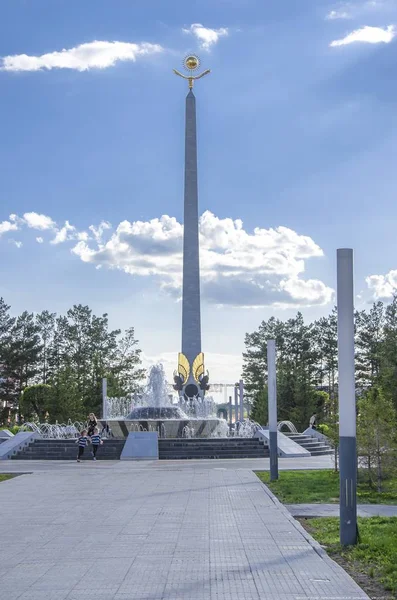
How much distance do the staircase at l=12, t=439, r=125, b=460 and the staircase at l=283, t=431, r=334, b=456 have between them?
23.1 ft

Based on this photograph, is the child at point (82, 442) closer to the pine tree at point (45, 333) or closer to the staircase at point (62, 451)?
the staircase at point (62, 451)

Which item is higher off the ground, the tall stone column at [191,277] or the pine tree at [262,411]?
the tall stone column at [191,277]

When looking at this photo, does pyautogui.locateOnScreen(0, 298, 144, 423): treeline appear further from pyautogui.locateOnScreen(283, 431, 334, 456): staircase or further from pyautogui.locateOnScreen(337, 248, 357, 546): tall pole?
pyautogui.locateOnScreen(337, 248, 357, 546): tall pole

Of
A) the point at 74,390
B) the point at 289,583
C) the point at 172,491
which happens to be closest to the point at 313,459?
the point at 172,491

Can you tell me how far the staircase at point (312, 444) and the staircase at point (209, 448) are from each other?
2857mm

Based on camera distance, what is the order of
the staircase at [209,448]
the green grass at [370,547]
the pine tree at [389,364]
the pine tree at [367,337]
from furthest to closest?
the pine tree at [367,337]
the pine tree at [389,364]
the staircase at [209,448]
the green grass at [370,547]

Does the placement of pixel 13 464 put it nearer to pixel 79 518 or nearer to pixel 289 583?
pixel 79 518

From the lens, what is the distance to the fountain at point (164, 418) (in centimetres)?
2834

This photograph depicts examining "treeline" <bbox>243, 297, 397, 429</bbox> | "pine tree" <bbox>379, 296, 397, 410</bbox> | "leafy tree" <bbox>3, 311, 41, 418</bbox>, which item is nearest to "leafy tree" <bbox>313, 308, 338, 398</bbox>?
"treeline" <bbox>243, 297, 397, 429</bbox>

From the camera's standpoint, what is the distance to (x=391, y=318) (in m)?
55.4

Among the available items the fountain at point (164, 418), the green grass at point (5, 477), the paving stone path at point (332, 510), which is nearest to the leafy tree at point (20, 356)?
the fountain at point (164, 418)

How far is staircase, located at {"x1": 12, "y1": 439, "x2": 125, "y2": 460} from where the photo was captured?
25.0 m

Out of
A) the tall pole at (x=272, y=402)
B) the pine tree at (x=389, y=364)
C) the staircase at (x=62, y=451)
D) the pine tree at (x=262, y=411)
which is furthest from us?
the pine tree at (x=262, y=411)

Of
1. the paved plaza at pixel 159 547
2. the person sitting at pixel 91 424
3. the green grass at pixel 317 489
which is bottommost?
the green grass at pixel 317 489
